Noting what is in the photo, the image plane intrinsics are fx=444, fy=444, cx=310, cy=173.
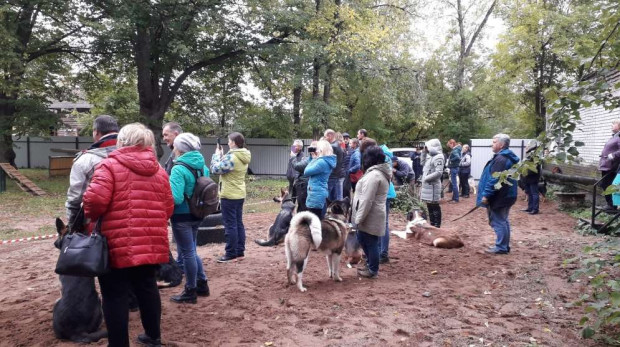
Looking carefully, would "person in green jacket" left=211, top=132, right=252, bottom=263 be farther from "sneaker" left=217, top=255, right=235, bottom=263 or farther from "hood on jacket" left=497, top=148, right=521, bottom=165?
"hood on jacket" left=497, top=148, right=521, bottom=165

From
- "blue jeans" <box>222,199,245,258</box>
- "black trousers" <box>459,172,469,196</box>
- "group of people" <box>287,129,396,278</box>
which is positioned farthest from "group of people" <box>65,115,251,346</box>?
"black trousers" <box>459,172,469,196</box>

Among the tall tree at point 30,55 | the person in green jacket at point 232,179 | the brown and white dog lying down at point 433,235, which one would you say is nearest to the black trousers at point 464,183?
the brown and white dog lying down at point 433,235

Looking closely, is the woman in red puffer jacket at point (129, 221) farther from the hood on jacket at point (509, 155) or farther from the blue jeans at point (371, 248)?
the hood on jacket at point (509, 155)

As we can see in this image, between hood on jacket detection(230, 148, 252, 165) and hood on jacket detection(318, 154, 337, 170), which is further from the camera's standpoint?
hood on jacket detection(318, 154, 337, 170)

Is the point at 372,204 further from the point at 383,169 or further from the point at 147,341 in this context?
the point at 147,341

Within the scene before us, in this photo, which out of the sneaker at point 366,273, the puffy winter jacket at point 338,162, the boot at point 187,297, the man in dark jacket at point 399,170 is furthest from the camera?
the man in dark jacket at point 399,170

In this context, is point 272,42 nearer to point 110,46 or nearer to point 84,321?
point 110,46

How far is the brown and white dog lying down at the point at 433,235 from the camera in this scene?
7.24m

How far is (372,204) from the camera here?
5.29 m

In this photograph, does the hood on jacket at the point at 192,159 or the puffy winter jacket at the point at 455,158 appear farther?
the puffy winter jacket at the point at 455,158

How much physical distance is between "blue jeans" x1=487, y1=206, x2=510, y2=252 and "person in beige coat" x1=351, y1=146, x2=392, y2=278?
2.20 m

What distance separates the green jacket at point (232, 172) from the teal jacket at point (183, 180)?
131 centimetres

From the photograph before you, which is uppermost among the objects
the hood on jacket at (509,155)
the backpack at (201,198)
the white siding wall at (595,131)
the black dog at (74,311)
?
the white siding wall at (595,131)

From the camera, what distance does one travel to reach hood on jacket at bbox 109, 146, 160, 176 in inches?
123
